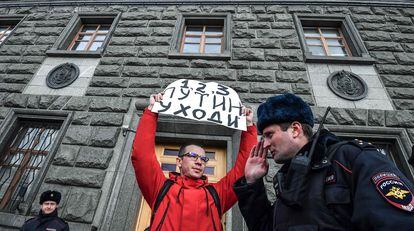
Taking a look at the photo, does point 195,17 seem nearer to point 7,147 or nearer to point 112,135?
point 112,135

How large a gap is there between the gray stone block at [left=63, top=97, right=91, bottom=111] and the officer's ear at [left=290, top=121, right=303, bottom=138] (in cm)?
460

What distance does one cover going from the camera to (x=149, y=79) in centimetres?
527

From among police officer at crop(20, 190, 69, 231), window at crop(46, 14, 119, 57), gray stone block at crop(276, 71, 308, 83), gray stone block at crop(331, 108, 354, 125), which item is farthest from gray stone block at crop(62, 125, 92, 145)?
gray stone block at crop(331, 108, 354, 125)

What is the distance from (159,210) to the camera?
6.73 feet

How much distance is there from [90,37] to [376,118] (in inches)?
294

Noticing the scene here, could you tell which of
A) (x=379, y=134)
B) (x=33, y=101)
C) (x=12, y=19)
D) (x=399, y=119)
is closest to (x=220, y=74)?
(x=379, y=134)

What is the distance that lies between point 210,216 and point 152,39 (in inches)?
203

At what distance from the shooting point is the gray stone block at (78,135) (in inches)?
179

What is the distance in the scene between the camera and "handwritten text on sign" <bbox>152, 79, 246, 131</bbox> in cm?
259

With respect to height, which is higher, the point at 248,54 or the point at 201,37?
the point at 201,37

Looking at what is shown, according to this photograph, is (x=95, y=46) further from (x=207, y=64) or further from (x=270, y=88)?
(x=270, y=88)

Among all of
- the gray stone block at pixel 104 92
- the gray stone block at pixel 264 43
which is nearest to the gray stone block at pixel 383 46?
the gray stone block at pixel 264 43

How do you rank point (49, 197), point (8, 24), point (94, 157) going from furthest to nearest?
point (8, 24) → point (94, 157) → point (49, 197)

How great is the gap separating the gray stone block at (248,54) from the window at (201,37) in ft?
0.72
